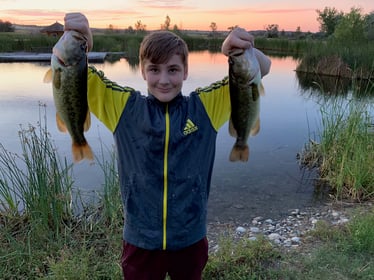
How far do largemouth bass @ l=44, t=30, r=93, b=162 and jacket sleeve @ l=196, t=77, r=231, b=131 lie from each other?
696mm

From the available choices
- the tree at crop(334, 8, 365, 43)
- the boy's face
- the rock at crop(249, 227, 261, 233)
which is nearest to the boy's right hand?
the boy's face

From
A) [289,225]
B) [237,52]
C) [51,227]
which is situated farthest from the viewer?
[289,225]

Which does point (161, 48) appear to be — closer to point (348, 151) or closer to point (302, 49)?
point (348, 151)

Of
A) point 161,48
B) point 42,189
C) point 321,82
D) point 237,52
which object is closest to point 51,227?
point 42,189

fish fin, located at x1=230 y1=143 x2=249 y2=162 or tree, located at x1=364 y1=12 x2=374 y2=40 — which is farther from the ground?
tree, located at x1=364 y1=12 x2=374 y2=40

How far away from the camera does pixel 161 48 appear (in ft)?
6.72

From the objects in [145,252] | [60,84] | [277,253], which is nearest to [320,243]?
[277,253]

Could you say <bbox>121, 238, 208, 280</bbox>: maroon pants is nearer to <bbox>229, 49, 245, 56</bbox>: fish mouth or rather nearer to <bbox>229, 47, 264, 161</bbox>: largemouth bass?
<bbox>229, 47, 264, 161</bbox>: largemouth bass

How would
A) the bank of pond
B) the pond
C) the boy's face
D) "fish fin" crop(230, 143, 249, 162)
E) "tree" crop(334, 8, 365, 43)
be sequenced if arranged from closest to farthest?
the boy's face → "fish fin" crop(230, 143, 249, 162) → the pond → the bank of pond → "tree" crop(334, 8, 365, 43)

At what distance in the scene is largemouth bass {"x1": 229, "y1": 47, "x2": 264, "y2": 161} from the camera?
6.61ft

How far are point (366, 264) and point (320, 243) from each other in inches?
Result: 26.1

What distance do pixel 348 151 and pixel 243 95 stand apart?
5.04 m

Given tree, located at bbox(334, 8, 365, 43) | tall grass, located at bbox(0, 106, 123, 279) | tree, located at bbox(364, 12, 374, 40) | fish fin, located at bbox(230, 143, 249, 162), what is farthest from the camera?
tree, located at bbox(364, 12, 374, 40)

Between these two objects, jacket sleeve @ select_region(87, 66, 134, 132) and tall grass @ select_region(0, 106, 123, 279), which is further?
tall grass @ select_region(0, 106, 123, 279)
